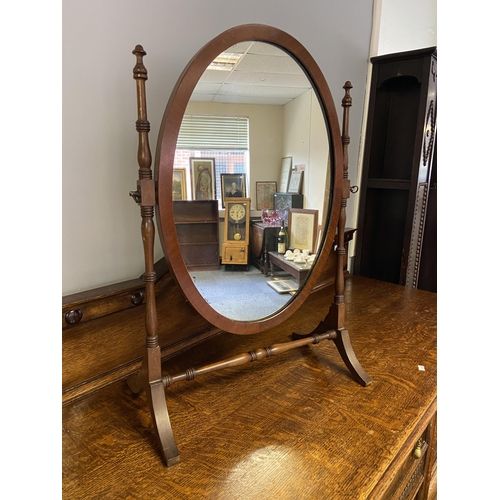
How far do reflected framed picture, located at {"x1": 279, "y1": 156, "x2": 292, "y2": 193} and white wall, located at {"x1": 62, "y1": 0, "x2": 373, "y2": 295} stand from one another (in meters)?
0.29

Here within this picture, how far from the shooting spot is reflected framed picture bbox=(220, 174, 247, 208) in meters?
0.75

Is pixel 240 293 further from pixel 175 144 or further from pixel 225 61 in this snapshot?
pixel 225 61

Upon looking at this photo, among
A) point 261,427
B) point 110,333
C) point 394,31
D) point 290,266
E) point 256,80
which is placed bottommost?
point 261,427

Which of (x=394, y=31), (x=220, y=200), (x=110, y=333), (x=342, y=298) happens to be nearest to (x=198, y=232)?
(x=220, y=200)

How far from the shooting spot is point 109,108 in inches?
29.9

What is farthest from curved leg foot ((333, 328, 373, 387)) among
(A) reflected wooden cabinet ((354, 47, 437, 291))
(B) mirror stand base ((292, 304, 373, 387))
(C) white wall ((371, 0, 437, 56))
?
(C) white wall ((371, 0, 437, 56))

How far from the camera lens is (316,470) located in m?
0.60

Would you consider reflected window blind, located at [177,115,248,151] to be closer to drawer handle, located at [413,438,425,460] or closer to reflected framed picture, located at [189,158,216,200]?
reflected framed picture, located at [189,158,216,200]

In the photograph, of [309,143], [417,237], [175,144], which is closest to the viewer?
[175,144]

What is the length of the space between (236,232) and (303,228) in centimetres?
18

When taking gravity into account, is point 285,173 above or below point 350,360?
above
